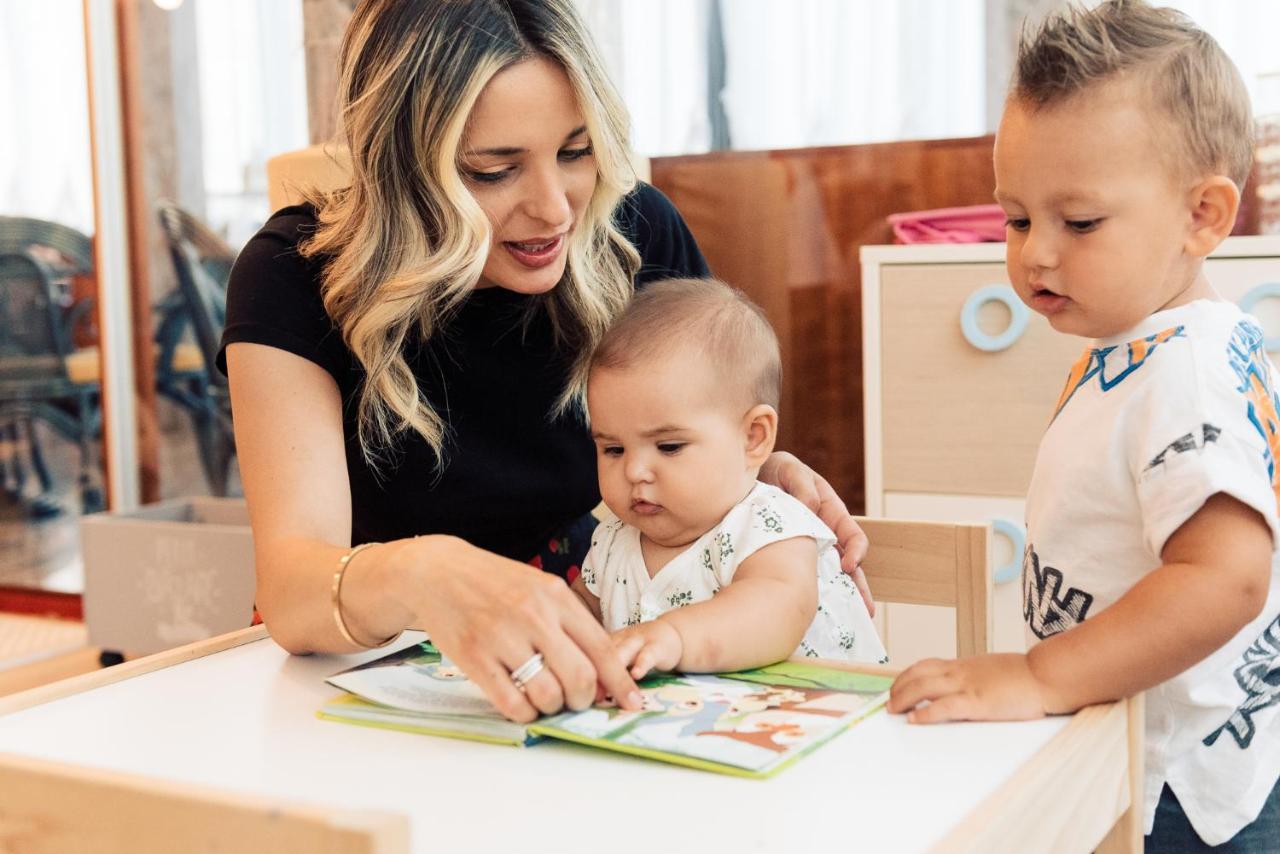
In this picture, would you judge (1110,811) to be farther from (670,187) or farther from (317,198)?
(670,187)

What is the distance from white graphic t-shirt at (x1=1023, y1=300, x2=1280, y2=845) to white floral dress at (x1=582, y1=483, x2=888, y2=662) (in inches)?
8.8

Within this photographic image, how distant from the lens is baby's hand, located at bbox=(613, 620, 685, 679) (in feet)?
2.92

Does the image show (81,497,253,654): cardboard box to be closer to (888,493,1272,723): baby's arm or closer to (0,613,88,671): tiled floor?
(0,613,88,671): tiled floor

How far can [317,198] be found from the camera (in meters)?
1.50

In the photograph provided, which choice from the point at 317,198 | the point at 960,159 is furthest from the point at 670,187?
the point at 317,198

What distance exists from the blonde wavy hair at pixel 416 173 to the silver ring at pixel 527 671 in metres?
0.58

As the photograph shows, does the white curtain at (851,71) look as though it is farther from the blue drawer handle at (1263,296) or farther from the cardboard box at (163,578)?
the cardboard box at (163,578)

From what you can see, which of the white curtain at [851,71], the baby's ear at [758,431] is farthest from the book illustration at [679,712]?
the white curtain at [851,71]

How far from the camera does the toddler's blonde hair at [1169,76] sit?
36.2 inches

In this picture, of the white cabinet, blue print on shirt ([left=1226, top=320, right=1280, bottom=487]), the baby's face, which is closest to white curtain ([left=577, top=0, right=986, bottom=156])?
the white cabinet

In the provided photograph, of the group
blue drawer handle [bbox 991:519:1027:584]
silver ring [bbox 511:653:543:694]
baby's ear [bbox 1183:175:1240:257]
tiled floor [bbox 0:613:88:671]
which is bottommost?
tiled floor [bbox 0:613:88:671]

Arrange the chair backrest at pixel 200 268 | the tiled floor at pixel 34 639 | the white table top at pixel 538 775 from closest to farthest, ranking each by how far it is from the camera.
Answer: the white table top at pixel 538 775
the tiled floor at pixel 34 639
the chair backrest at pixel 200 268

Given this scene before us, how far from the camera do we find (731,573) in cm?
109

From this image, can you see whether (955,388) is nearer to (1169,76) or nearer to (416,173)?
(416,173)
